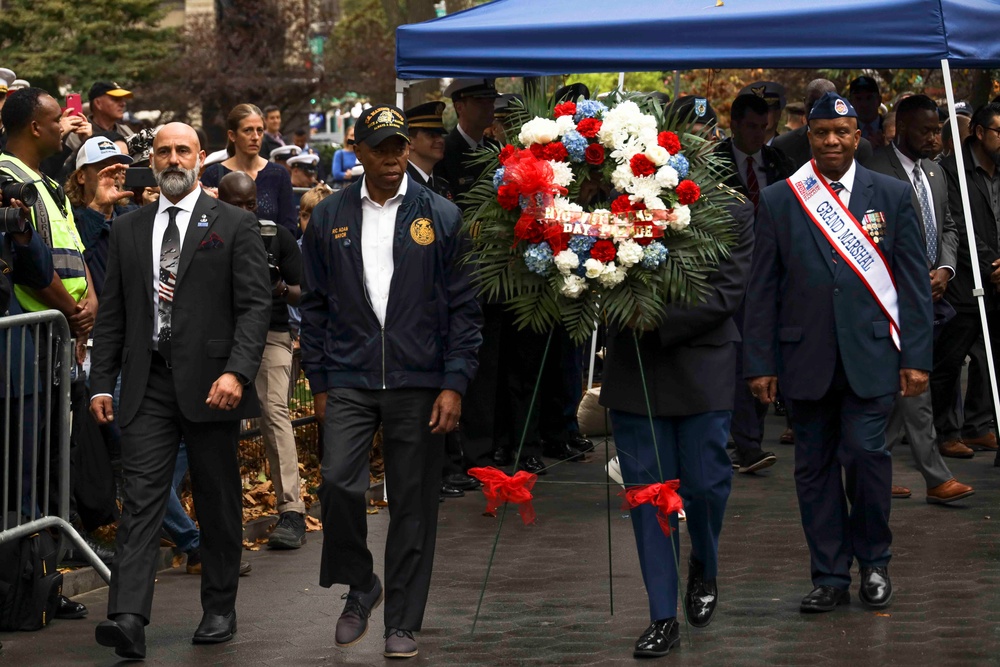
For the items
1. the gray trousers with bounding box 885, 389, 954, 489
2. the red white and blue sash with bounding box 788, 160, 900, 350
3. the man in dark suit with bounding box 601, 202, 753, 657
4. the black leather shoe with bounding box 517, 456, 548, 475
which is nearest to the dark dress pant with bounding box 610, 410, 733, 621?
the man in dark suit with bounding box 601, 202, 753, 657

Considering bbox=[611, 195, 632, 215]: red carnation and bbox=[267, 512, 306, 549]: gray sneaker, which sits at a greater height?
bbox=[611, 195, 632, 215]: red carnation

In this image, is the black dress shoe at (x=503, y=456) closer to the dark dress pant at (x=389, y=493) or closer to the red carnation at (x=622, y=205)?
the dark dress pant at (x=389, y=493)

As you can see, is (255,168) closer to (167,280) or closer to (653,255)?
(167,280)

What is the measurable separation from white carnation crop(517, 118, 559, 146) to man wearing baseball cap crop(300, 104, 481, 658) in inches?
20.8

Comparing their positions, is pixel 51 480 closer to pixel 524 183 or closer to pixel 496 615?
pixel 496 615

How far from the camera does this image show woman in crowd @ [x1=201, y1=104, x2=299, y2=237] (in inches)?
393

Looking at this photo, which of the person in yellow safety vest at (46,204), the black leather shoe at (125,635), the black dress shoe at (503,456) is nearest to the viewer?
the black leather shoe at (125,635)

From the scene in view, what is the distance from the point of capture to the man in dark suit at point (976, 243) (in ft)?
34.5

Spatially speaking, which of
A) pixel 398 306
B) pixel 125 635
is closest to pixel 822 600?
pixel 398 306

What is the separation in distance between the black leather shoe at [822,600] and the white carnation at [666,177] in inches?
79.4

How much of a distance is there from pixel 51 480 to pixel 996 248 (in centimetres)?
651

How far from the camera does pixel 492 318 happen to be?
10078 millimetres

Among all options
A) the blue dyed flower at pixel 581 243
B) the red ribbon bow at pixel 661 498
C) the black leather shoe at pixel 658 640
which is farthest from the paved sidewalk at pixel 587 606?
the blue dyed flower at pixel 581 243

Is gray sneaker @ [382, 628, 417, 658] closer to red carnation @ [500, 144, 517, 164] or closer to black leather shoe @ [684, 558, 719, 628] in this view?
black leather shoe @ [684, 558, 719, 628]
